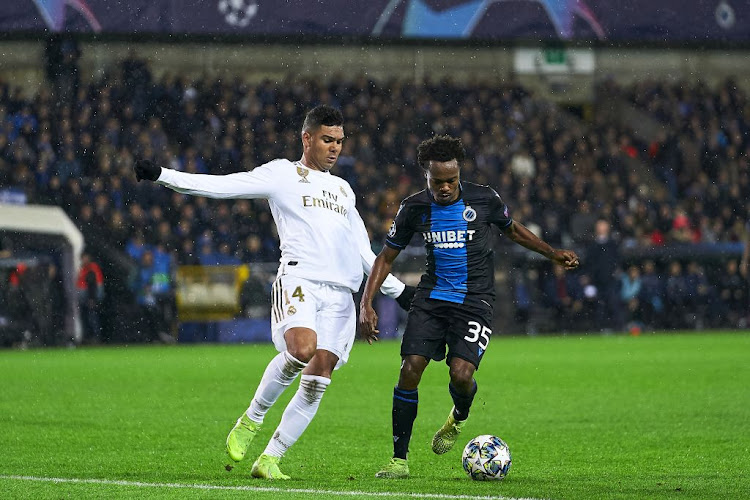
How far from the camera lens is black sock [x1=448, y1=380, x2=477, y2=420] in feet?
23.7

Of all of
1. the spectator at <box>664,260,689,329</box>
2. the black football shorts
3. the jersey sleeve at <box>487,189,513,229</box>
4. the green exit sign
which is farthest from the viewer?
the green exit sign

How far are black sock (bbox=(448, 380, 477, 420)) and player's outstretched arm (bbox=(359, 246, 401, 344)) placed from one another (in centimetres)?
60

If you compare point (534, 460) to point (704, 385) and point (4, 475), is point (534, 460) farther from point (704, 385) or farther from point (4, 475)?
point (704, 385)

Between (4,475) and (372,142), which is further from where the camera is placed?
(372,142)

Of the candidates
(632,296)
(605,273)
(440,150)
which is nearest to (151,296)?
(605,273)

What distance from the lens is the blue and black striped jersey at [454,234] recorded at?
23.4 ft

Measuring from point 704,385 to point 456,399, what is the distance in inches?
249

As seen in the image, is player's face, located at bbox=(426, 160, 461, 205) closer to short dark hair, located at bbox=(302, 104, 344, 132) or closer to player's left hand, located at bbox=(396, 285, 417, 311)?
short dark hair, located at bbox=(302, 104, 344, 132)

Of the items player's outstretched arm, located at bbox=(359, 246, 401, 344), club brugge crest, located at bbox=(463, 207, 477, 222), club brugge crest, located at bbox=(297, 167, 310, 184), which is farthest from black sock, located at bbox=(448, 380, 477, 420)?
club brugge crest, located at bbox=(297, 167, 310, 184)

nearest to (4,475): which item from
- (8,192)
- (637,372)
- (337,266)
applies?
(337,266)

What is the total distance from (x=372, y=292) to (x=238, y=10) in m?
14.2

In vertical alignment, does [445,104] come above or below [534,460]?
above

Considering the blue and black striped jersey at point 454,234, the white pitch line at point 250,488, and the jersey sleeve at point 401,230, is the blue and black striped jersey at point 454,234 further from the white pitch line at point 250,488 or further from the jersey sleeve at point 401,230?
the white pitch line at point 250,488

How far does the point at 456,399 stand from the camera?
7277 millimetres
